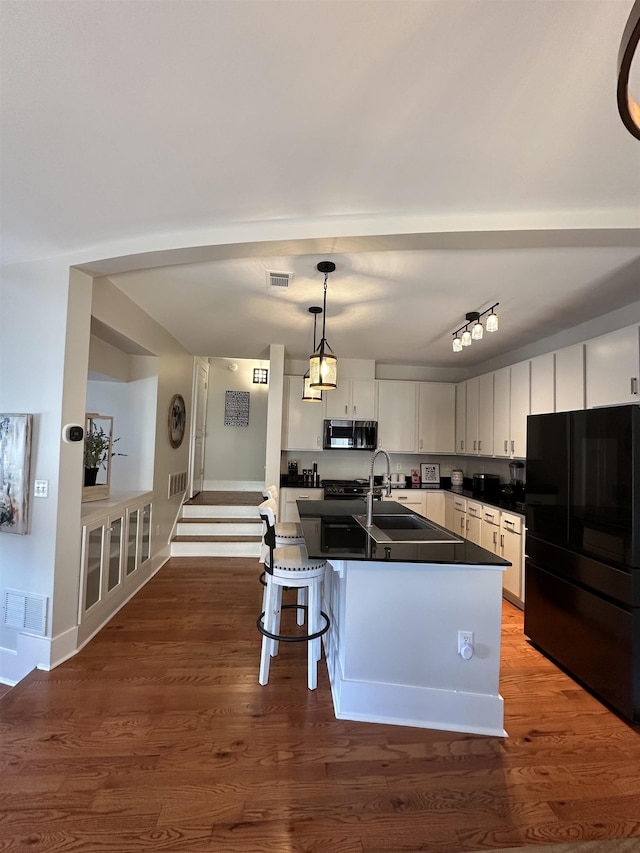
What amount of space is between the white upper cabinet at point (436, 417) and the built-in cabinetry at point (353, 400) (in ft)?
2.38

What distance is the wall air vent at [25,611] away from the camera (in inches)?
93.9

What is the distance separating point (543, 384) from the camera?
359 cm

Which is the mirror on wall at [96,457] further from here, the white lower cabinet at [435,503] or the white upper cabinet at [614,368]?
the white upper cabinet at [614,368]

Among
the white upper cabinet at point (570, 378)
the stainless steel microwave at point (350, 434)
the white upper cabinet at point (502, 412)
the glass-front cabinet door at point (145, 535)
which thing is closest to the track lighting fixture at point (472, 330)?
the white upper cabinet at point (570, 378)

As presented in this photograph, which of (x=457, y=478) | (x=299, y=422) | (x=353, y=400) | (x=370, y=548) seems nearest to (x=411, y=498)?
(x=457, y=478)

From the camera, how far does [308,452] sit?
18.3ft

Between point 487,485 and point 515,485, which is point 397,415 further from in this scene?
point 515,485

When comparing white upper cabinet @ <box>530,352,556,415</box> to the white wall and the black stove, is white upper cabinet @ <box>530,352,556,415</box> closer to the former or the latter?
the black stove

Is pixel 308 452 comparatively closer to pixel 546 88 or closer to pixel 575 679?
pixel 575 679

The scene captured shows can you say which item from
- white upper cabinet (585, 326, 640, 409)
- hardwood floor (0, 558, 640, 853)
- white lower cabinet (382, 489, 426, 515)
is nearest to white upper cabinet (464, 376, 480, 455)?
white lower cabinet (382, 489, 426, 515)

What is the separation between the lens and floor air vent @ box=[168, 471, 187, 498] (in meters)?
4.60

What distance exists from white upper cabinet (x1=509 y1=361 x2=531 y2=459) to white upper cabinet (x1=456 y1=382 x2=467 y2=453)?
3.40 ft

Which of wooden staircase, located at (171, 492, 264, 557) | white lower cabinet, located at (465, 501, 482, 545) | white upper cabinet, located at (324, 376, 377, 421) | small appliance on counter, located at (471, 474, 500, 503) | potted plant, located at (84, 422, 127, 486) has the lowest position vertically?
wooden staircase, located at (171, 492, 264, 557)

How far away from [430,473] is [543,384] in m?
2.38
